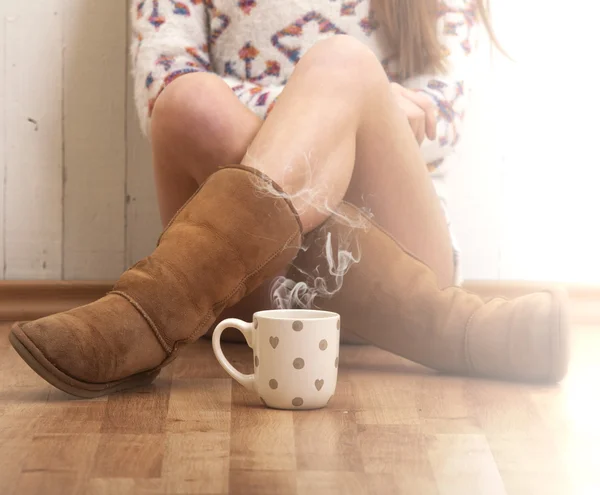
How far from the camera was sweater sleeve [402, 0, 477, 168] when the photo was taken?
121 centimetres

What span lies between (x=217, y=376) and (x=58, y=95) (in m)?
0.66

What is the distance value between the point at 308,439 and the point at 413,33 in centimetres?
72

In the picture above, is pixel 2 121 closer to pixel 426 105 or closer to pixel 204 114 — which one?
pixel 204 114

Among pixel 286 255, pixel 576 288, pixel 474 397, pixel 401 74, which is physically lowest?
pixel 576 288

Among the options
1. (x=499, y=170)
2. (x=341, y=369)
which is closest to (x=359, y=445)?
(x=341, y=369)

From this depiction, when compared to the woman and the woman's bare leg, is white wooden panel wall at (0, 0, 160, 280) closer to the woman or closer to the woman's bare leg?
the woman

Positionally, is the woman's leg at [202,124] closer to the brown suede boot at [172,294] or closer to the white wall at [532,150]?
the brown suede boot at [172,294]

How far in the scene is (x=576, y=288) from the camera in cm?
151

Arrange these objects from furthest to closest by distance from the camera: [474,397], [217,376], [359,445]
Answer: [217,376] → [474,397] → [359,445]

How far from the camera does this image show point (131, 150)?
143 centimetres

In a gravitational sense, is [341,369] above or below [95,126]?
below

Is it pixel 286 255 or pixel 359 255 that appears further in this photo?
pixel 359 255

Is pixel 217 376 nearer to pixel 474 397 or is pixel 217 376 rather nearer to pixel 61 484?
pixel 474 397

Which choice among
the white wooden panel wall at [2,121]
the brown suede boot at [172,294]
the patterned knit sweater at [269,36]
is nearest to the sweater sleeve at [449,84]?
the patterned knit sweater at [269,36]
